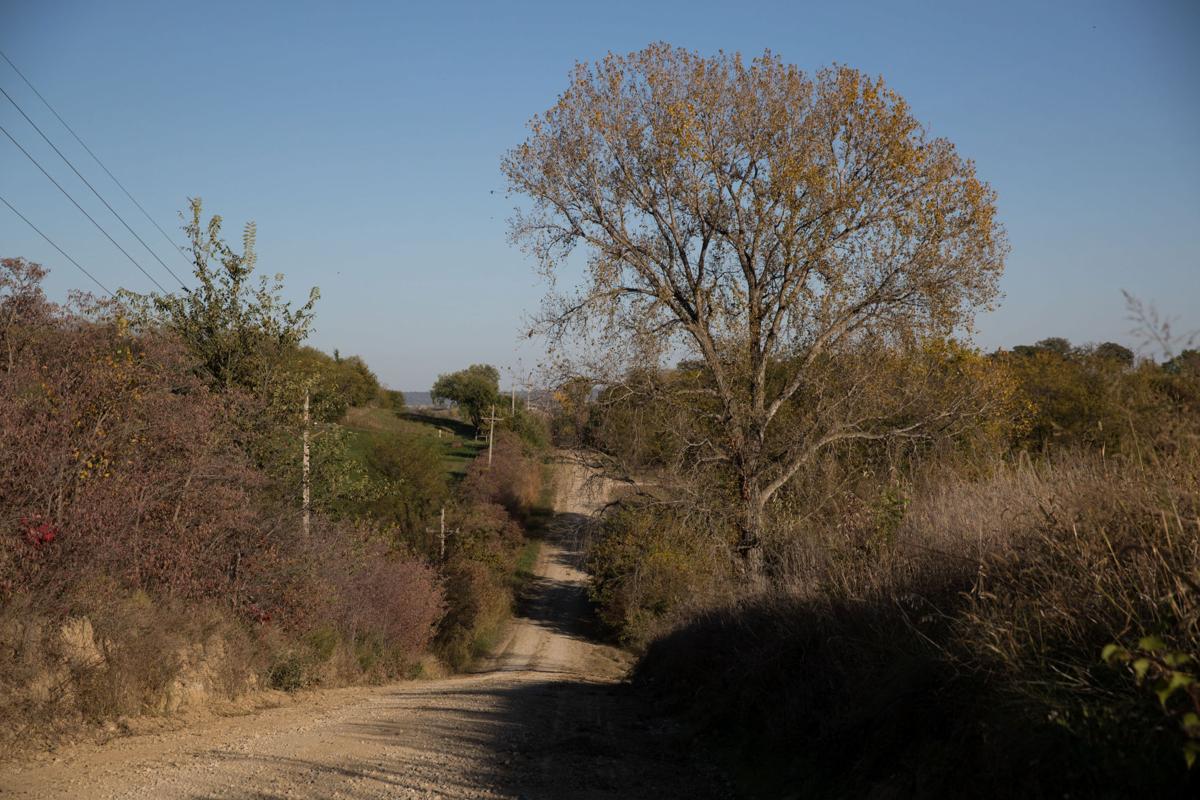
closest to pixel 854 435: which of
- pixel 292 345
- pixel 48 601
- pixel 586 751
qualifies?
pixel 586 751

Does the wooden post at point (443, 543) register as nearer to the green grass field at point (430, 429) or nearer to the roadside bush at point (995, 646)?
the green grass field at point (430, 429)

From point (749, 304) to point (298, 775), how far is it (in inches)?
585

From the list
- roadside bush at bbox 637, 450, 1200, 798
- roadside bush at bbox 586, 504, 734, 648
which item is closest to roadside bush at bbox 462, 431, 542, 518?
roadside bush at bbox 586, 504, 734, 648

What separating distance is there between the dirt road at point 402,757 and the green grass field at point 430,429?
55.5m

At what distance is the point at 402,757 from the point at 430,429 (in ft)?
293

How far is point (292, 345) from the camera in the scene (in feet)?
78.4

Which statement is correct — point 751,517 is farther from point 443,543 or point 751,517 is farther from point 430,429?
point 430,429

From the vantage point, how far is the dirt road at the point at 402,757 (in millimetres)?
7684

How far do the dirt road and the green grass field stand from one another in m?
55.5

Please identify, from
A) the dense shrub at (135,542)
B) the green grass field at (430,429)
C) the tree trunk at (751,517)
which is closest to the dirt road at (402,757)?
the dense shrub at (135,542)

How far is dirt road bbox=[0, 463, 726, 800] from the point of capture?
7.68 meters

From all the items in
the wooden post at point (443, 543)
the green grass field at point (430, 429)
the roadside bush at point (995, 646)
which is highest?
the green grass field at point (430, 429)

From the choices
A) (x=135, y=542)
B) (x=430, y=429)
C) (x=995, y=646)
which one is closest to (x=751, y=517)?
(x=135, y=542)

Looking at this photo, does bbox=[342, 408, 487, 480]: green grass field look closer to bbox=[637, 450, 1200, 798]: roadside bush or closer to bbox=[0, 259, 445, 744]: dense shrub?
bbox=[0, 259, 445, 744]: dense shrub
